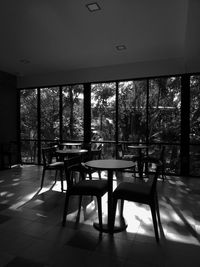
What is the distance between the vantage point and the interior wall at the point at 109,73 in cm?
545

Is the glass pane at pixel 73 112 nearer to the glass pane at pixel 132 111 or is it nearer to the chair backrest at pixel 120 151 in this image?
the glass pane at pixel 132 111

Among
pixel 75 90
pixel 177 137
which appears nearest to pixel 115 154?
pixel 177 137

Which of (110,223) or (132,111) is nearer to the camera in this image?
(110,223)

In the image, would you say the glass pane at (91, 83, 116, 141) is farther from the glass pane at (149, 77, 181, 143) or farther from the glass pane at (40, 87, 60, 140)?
the glass pane at (40, 87, 60, 140)

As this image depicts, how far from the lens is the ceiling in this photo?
3174 millimetres

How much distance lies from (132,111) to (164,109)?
2.80 feet

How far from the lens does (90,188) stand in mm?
2631

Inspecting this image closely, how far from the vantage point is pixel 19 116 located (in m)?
7.39

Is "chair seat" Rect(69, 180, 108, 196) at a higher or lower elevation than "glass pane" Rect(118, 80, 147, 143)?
lower

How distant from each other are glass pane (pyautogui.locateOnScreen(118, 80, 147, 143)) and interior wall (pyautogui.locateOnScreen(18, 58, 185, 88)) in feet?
0.90

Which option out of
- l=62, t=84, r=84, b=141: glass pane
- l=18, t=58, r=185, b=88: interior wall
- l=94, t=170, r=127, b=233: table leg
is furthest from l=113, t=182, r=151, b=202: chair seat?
l=62, t=84, r=84, b=141: glass pane

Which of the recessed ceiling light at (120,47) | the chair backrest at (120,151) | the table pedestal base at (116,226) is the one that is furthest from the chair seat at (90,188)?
the recessed ceiling light at (120,47)

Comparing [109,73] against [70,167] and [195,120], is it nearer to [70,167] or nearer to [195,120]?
[195,120]

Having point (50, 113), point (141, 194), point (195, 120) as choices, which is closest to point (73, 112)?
point (50, 113)
